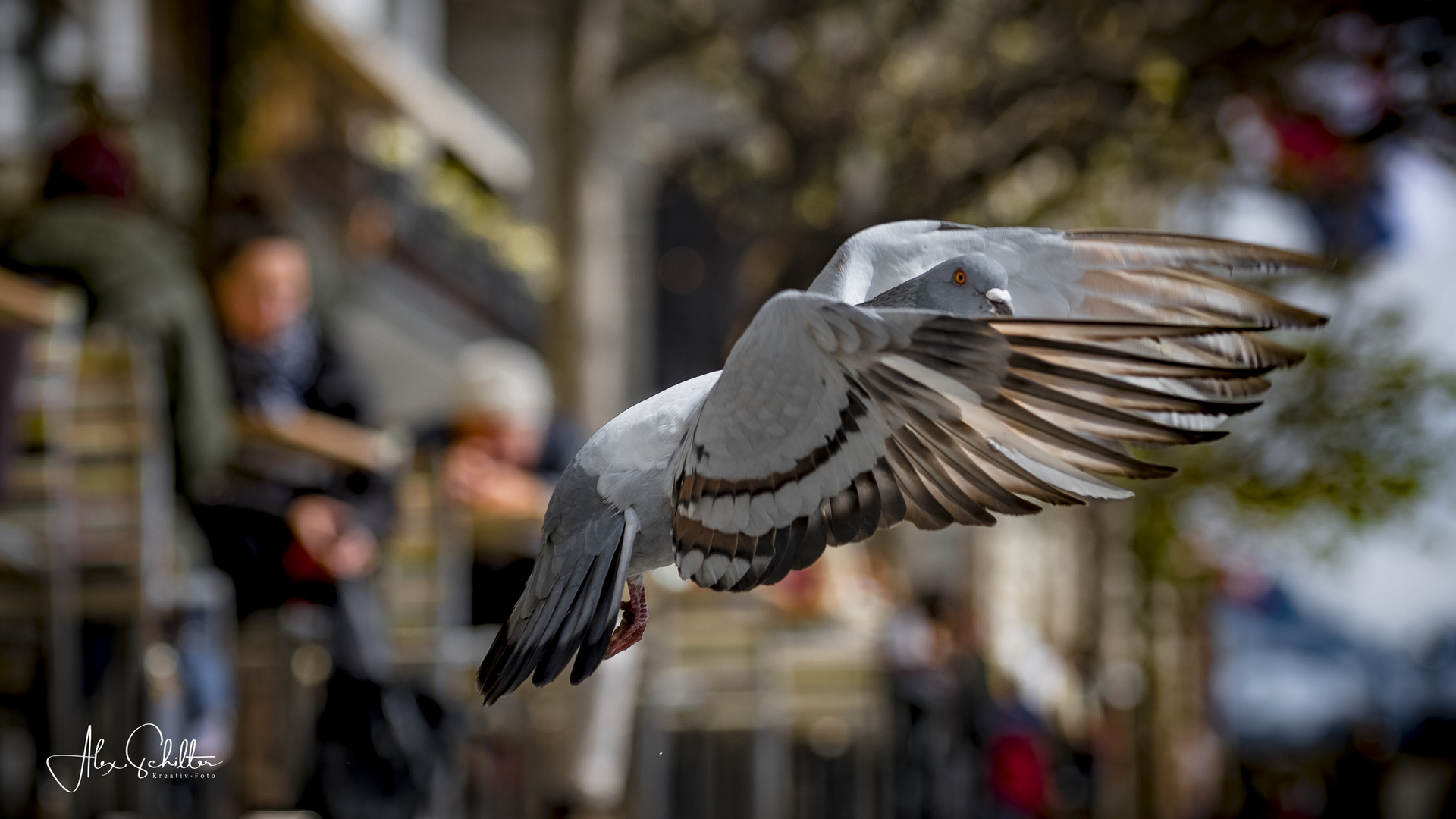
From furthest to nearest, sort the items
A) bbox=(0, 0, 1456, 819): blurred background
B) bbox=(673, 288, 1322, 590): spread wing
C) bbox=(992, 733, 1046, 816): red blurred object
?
bbox=(992, 733, 1046, 816): red blurred object → bbox=(0, 0, 1456, 819): blurred background → bbox=(673, 288, 1322, 590): spread wing

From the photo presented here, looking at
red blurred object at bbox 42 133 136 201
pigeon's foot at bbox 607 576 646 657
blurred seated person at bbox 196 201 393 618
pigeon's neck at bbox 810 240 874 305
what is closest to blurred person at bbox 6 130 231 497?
red blurred object at bbox 42 133 136 201

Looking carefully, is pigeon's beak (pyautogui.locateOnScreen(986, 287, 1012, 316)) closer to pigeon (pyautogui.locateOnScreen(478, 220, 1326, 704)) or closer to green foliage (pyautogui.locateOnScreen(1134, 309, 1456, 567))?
pigeon (pyautogui.locateOnScreen(478, 220, 1326, 704))

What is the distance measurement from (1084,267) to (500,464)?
10.7 ft

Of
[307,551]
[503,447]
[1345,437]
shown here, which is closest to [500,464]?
[503,447]

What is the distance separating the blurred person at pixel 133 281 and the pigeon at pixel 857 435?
305 centimetres

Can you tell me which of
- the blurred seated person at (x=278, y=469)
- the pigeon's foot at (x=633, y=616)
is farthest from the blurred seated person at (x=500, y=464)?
the pigeon's foot at (x=633, y=616)

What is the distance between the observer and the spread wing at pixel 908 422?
160 cm

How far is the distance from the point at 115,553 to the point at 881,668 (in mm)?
5857

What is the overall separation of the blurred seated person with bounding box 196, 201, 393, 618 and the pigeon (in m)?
3.13

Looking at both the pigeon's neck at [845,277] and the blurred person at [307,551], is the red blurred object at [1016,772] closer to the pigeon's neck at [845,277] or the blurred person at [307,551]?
the blurred person at [307,551]

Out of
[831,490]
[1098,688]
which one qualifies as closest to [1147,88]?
[831,490]

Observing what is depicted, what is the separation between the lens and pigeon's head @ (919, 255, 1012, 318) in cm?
178

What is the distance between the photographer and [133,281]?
185 inches

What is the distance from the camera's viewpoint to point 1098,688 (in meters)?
12.7
